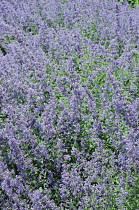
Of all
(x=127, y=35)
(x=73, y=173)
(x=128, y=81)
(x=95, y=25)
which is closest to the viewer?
(x=73, y=173)

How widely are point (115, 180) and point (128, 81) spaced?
282 cm

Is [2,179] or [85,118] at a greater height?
[85,118]

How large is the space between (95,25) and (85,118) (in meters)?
4.53

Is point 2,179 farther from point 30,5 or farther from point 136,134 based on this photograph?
point 30,5

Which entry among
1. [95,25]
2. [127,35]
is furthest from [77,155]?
[95,25]

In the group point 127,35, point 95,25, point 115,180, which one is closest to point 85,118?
point 115,180

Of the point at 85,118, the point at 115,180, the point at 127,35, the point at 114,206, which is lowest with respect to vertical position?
the point at 114,206

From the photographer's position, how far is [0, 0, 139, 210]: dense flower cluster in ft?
15.8

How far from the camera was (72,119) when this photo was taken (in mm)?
5875

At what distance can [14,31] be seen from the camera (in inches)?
382

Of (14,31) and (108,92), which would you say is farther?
(14,31)

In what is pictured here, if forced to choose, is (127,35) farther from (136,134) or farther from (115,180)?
(115,180)

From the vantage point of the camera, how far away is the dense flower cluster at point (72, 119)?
481 cm

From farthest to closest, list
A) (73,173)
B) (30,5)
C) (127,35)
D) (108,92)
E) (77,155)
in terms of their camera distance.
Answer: (30,5) → (127,35) → (108,92) → (77,155) → (73,173)
